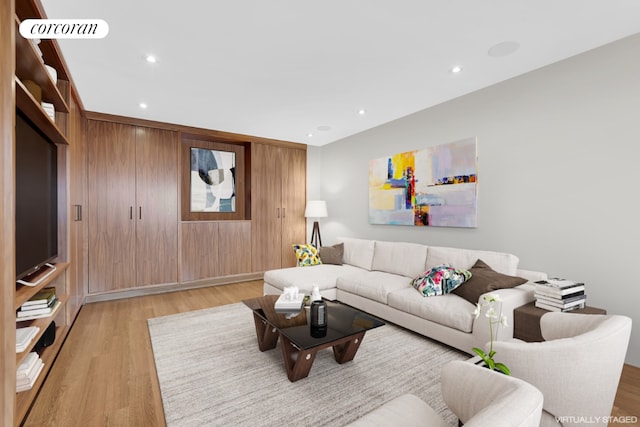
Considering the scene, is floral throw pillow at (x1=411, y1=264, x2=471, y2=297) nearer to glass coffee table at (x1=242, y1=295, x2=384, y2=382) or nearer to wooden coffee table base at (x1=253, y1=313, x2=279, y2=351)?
glass coffee table at (x1=242, y1=295, x2=384, y2=382)

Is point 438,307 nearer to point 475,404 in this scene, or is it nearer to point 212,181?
point 475,404

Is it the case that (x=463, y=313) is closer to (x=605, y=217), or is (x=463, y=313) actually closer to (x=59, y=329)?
(x=605, y=217)

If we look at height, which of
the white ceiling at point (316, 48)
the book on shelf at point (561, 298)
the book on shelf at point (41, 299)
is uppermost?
the white ceiling at point (316, 48)

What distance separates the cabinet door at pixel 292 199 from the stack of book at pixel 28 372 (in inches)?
147

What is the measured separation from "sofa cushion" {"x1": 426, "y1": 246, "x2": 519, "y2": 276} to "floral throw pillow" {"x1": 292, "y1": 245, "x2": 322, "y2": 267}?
166 centimetres

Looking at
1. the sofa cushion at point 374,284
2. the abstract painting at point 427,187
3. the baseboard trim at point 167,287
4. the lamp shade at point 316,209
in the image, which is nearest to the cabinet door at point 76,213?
the baseboard trim at point 167,287

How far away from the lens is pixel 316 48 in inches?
93.7

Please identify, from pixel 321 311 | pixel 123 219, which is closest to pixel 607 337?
pixel 321 311

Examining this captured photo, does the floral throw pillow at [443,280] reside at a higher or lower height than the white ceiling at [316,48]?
lower

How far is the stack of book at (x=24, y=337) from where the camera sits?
1662 millimetres

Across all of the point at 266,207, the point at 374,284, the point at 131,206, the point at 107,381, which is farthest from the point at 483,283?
the point at 131,206

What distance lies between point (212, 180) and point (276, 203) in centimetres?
117

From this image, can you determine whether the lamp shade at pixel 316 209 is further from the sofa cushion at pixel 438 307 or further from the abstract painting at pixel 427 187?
the sofa cushion at pixel 438 307

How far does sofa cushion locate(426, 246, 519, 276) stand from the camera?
2697 mm
